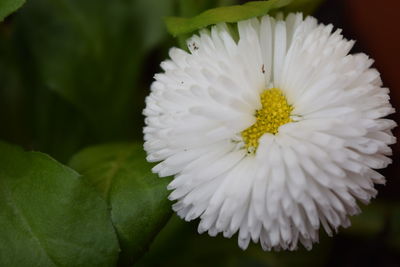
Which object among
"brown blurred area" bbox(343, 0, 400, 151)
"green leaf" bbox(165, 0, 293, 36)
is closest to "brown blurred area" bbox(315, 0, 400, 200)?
"brown blurred area" bbox(343, 0, 400, 151)

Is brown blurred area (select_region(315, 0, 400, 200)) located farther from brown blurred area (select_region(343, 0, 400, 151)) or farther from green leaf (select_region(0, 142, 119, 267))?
green leaf (select_region(0, 142, 119, 267))

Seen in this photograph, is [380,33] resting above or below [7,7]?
below

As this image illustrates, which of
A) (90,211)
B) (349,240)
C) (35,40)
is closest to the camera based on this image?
(90,211)

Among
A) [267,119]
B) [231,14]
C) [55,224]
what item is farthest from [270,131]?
[55,224]

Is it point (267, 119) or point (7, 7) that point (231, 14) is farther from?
point (7, 7)

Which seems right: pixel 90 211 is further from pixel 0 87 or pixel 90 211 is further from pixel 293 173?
A: pixel 0 87

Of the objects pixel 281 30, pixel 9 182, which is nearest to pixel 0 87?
pixel 9 182

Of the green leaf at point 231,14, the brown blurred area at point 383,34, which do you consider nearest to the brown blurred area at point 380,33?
the brown blurred area at point 383,34
